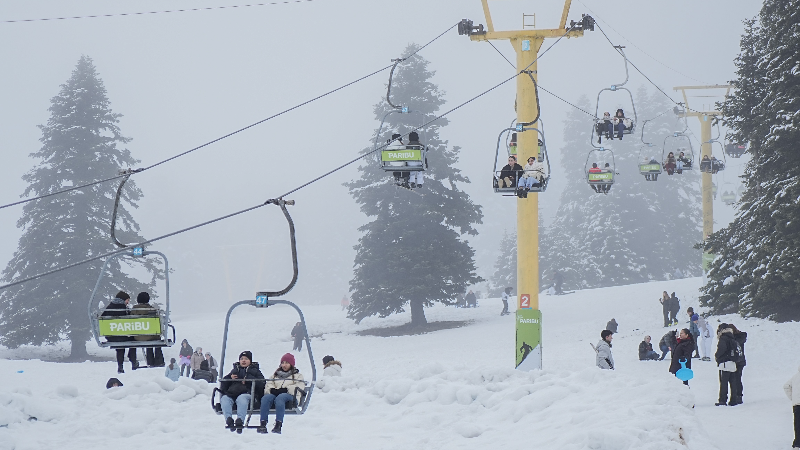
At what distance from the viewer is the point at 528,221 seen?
1838 centimetres

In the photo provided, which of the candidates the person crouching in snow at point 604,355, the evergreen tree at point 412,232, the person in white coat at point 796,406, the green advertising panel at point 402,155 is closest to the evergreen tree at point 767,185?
the person crouching in snow at point 604,355

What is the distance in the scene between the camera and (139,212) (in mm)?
111375

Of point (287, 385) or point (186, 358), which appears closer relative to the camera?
point (287, 385)

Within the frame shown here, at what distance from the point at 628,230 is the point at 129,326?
4946 centimetres

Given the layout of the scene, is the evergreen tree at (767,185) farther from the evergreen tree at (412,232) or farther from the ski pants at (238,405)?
the ski pants at (238,405)

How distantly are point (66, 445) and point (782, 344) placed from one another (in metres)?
18.6

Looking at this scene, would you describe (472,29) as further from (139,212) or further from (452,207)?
(139,212)

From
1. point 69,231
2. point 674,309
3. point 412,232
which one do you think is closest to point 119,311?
point 674,309

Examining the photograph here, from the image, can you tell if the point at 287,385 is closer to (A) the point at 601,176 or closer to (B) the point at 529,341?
(B) the point at 529,341

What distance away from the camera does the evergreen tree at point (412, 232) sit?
36062 mm

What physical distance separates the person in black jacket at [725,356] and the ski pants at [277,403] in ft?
23.6

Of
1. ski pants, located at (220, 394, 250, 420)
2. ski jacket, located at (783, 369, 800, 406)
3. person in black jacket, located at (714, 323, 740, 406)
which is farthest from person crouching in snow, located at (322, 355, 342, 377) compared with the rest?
ski jacket, located at (783, 369, 800, 406)

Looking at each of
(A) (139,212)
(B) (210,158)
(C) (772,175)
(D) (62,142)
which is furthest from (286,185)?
(C) (772,175)

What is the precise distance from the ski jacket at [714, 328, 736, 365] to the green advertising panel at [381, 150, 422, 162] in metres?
6.85
